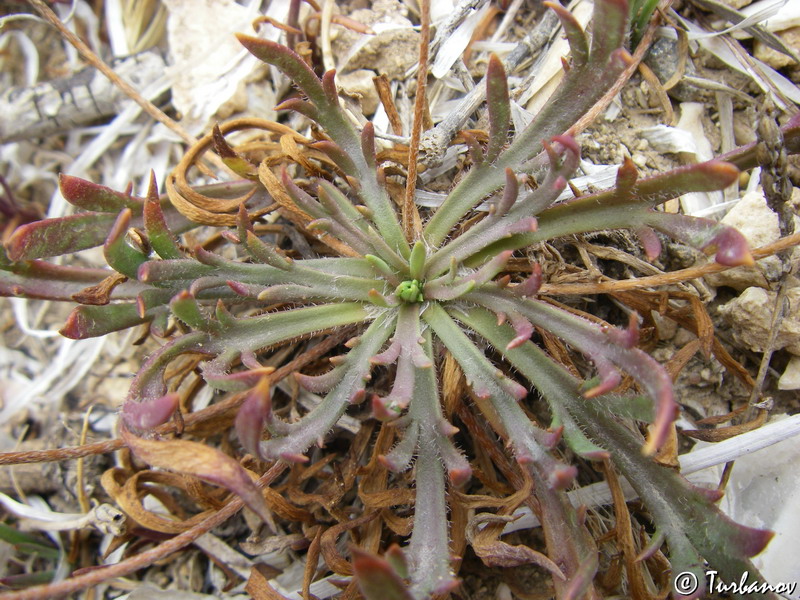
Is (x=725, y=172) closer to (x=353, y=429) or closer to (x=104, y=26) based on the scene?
(x=353, y=429)

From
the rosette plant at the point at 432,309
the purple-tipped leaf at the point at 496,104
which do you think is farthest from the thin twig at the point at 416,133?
the purple-tipped leaf at the point at 496,104

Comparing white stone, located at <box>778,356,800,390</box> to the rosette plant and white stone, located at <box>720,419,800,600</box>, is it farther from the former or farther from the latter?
the rosette plant

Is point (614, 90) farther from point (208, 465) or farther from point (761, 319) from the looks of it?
point (208, 465)

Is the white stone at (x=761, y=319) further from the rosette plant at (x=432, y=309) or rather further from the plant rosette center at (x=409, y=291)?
the plant rosette center at (x=409, y=291)

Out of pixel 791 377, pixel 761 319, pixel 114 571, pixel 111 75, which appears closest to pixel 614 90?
pixel 761 319

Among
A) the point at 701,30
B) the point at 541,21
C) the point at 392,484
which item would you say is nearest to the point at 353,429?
the point at 392,484

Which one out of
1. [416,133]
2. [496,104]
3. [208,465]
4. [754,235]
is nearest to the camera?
[208,465]
